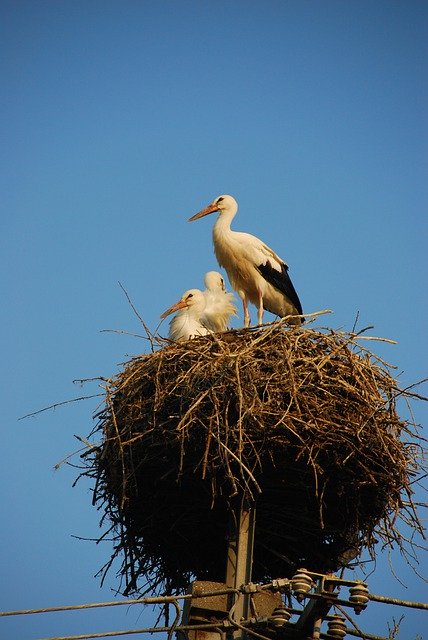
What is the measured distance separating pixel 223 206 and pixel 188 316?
1310mm

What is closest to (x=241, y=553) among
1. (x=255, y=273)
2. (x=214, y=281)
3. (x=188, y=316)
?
(x=188, y=316)

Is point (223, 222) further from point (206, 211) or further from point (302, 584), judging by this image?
point (302, 584)

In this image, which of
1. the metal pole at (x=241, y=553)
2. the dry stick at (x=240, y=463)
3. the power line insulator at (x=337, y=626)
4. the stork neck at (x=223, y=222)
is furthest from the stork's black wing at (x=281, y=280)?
the power line insulator at (x=337, y=626)

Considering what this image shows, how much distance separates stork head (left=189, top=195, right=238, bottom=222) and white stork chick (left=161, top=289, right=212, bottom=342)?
81 cm

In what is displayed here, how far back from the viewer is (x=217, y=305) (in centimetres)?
902

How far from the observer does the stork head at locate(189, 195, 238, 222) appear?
955 cm

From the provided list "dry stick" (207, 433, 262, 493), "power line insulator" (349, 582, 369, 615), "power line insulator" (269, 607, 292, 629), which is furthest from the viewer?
"dry stick" (207, 433, 262, 493)

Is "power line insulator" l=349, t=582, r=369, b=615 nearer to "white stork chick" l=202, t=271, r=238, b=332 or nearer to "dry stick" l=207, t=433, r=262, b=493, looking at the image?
"dry stick" l=207, t=433, r=262, b=493

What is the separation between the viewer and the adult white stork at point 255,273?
904 cm

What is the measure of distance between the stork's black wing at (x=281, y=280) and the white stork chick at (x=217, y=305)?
1.21ft

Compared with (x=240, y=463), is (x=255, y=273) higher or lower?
higher

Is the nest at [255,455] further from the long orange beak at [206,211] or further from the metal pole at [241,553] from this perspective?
the long orange beak at [206,211]

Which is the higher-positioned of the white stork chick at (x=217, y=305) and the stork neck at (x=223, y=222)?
the stork neck at (x=223, y=222)

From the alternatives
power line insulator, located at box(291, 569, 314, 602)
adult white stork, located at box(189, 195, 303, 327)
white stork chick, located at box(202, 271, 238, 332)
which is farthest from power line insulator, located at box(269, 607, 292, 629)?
adult white stork, located at box(189, 195, 303, 327)
